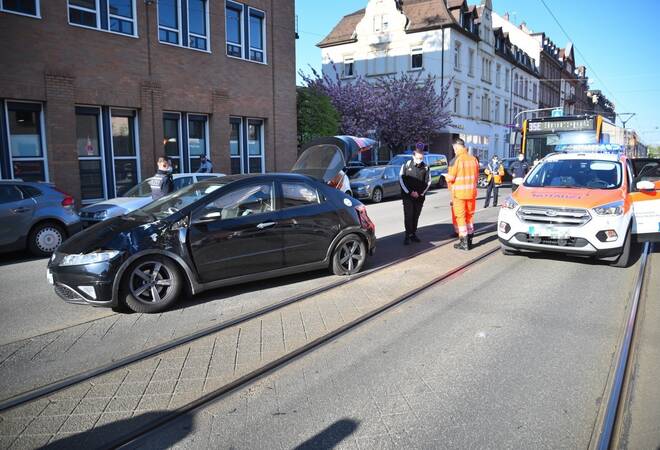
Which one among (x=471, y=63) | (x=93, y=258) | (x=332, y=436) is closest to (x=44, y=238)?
(x=93, y=258)

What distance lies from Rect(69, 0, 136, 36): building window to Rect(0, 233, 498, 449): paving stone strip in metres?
12.9

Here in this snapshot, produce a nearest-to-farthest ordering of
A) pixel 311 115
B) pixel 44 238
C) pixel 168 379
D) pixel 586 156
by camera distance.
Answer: pixel 168 379, pixel 586 156, pixel 44 238, pixel 311 115

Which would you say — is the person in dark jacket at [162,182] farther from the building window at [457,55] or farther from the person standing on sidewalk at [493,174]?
the building window at [457,55]

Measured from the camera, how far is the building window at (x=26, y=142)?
1348 cm

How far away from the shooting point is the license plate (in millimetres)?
7123

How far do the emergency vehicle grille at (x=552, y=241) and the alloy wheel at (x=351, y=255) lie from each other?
2407 mm

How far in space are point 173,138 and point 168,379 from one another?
1487cm

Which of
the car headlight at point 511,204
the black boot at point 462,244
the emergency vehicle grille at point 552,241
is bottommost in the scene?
the black boot at point 462,244

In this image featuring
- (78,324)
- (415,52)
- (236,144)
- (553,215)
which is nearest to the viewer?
(78,324)

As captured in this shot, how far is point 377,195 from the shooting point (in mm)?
18688

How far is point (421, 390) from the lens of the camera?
3648mm

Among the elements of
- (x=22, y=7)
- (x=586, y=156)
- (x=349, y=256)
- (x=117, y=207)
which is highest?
(x=22, y=7)

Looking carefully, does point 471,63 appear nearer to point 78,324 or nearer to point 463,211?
point 463,211

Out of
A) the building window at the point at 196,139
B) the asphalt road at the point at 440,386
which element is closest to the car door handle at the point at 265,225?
the asphalt road at the point at 440,386
